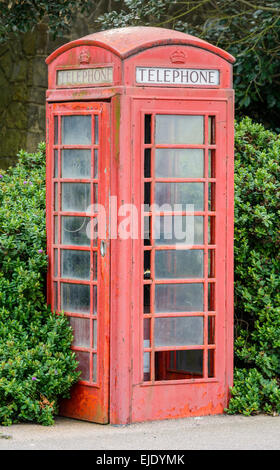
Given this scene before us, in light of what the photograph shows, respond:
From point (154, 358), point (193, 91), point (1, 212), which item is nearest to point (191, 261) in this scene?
point (154, 358)

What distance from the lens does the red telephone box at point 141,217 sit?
593cm

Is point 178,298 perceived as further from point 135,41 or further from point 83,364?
point 135,41

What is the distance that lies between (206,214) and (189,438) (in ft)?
4.97

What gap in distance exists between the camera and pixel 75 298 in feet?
20.3

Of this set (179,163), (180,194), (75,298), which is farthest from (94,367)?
(179,163)

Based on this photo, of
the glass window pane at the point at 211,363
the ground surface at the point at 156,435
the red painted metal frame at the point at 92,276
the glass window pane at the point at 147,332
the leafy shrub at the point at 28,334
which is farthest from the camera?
the glass window pane at the point at 211,363

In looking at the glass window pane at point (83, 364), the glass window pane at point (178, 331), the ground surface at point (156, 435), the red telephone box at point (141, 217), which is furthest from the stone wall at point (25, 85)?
the ground surface at point (156, 435)

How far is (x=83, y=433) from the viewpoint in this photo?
18.9 ft

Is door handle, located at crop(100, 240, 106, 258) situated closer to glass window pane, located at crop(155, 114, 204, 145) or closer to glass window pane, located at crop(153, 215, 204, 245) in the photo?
glass window pane, located at crop(153, 215, 204, 245)

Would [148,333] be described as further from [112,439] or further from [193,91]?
[193,91]

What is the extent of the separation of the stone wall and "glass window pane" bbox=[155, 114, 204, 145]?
18.2 feet

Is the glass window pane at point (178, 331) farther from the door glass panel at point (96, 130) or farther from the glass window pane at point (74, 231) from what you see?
the door glass panel at point (96, 130)

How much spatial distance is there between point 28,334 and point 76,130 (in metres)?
1.43

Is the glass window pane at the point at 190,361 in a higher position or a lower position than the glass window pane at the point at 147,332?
lower
